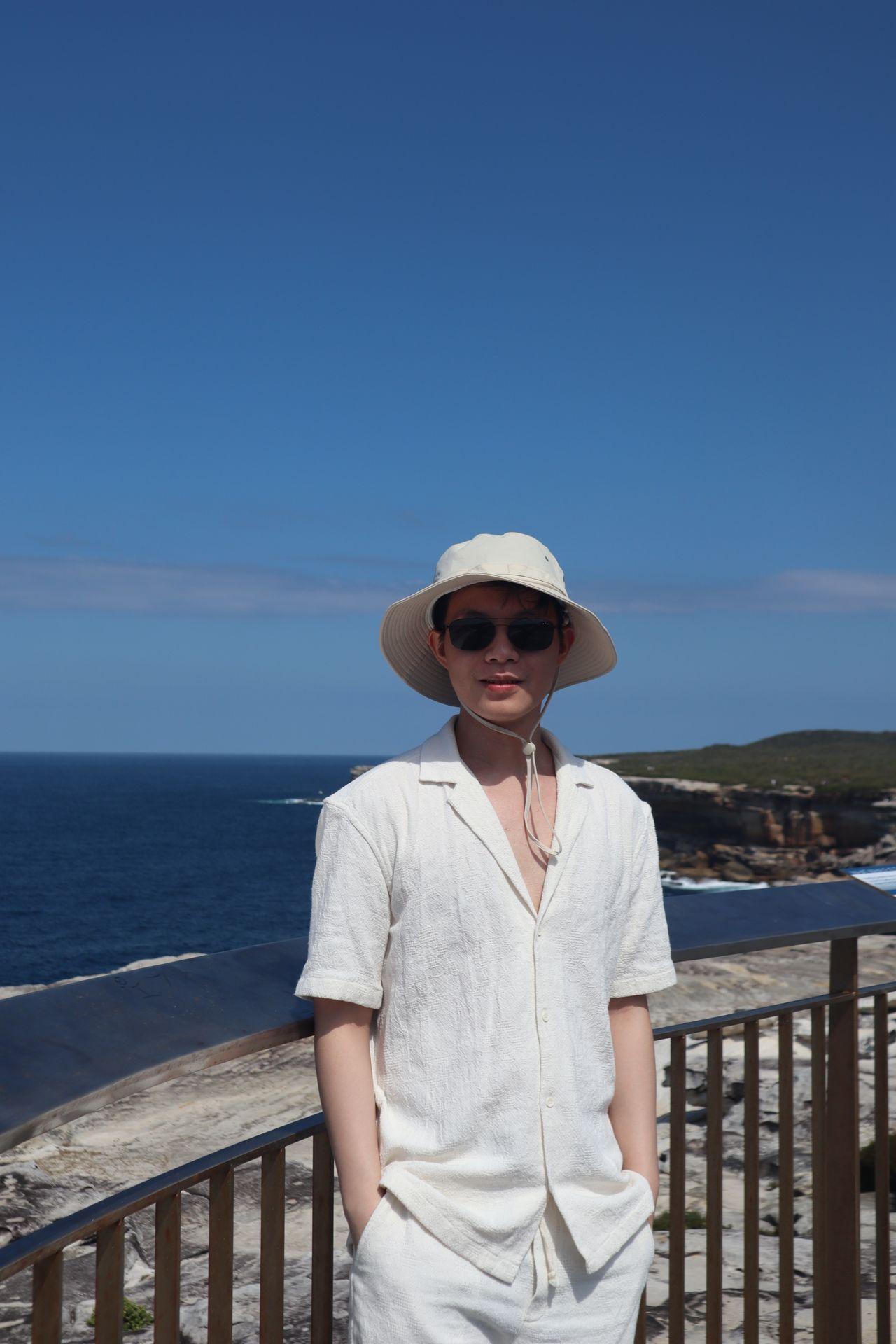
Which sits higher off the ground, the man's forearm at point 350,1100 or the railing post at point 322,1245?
the man's forearm at point 350,1100

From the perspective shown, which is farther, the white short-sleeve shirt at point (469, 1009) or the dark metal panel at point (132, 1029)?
the white short-sleeve shirt at point (469, 1009)

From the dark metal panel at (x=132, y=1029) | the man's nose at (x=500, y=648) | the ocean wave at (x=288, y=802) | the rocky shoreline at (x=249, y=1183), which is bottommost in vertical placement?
the ocean wave at (x=288, y=802)

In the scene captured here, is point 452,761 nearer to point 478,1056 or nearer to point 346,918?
point 346,918

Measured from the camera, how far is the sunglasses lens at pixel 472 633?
1.83 meters

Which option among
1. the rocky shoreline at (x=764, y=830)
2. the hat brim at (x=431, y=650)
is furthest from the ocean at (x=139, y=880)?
the hat brim at (x=431, y=650)

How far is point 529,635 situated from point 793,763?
273 ft

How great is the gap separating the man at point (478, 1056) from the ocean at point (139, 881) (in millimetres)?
26534

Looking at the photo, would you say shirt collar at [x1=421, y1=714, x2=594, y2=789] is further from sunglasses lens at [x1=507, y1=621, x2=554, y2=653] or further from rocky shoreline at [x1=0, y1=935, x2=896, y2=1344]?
rocky shoreline at [x1=0, y1=935, x2=896, y2=1344]

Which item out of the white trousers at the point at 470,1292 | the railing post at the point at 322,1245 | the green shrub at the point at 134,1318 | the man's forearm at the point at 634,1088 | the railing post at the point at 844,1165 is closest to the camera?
the white trousers at the point at 470,1292

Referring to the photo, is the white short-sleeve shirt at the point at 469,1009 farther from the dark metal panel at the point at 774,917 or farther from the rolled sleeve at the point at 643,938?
the dark metal panel at the point at 774,917

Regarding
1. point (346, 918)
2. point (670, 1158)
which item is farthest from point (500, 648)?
point (670, 1158)

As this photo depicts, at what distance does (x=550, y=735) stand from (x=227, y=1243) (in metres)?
0.88

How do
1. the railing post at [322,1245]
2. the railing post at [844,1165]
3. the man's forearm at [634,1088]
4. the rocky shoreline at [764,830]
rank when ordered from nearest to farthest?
1. the railing post at [322,1245]
2. the man's forearm at [634,1088]
3. the railing post at [844,1165]
4. the rocky shoreline at [764,830]

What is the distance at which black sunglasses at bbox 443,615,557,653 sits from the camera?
1828mm
